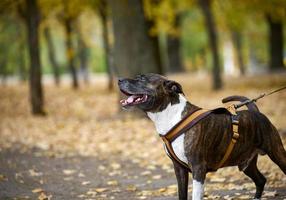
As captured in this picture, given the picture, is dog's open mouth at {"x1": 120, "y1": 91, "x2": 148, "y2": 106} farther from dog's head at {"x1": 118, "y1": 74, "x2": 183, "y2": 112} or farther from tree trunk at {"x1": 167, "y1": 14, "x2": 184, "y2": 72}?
tree trunk at {"x1": 167, "y1": 14, "x2": 184, "y2": 72}

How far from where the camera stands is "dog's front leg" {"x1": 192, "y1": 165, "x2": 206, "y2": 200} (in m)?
6.09

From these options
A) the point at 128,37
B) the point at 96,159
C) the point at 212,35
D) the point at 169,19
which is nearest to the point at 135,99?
the point at 96,159

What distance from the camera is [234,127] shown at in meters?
6.35

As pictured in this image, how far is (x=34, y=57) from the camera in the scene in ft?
65.3

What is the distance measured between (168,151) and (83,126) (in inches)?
412

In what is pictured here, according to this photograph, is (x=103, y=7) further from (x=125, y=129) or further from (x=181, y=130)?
(x=181, y=130)

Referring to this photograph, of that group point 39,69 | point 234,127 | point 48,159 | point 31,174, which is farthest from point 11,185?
point 39,69

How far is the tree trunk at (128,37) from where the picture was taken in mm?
17203

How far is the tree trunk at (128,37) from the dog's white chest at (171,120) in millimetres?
10830

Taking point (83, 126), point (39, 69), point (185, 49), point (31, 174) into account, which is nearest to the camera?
point (31, 174)

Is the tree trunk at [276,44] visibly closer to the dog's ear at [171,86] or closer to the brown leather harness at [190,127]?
the brown leather harness at [190,127]

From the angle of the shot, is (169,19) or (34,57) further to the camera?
(169,19)

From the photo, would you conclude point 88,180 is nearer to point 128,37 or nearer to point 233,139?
point 233,139

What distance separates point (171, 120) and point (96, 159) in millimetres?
6114
